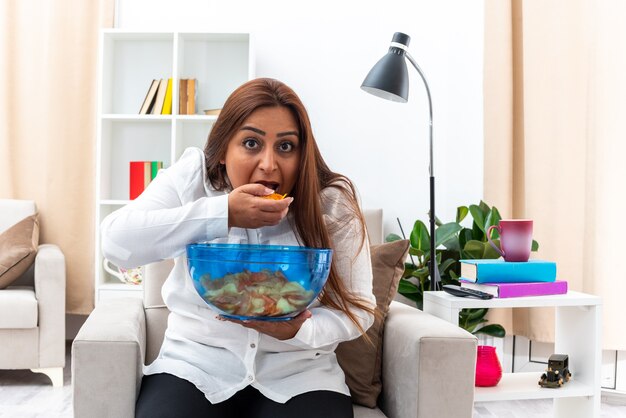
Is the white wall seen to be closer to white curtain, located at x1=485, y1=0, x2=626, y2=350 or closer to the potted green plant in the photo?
white curtain, located at x1=485, y1=0, x2=626, y2=350

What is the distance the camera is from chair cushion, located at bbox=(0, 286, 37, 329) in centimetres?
295

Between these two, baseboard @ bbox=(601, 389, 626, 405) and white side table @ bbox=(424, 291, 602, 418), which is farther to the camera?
baseboard @ bbox=(601, 389, 626, 405)

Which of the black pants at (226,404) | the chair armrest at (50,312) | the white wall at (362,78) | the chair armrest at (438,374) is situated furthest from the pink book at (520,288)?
the chair armrest at (50,312)

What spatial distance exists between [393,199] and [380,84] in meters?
1.37

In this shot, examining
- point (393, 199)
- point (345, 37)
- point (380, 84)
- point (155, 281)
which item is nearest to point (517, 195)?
point (393, 199)

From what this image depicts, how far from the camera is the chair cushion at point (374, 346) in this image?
1711mm

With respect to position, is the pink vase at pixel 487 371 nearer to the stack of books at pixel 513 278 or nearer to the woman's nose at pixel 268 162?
the stack of books at pixel 513 278

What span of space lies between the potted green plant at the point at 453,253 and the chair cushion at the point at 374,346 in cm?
91

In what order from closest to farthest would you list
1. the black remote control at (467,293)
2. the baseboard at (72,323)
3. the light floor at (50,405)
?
the black remote control at (467,293) < the light floor at (50,405) < the baseboard at (72,323)

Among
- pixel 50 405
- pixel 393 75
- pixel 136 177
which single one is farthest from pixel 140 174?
pixel 393 75

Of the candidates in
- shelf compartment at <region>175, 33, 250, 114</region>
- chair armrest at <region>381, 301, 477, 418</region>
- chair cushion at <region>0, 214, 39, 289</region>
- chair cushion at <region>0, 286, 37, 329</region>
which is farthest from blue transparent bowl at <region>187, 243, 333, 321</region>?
shelf compartment at <region>175, 33, 250, 114</region>

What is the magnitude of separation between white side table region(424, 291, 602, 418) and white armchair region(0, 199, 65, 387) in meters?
1.63

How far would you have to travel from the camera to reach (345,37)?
3480 mm

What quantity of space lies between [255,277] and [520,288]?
1.01m
